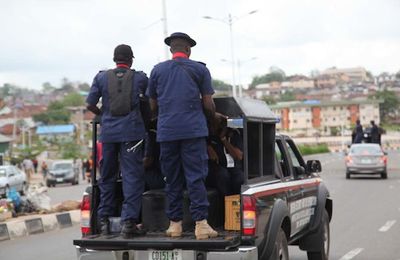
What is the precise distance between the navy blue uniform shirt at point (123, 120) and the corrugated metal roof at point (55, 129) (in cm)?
14482

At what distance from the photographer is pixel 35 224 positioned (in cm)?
1565

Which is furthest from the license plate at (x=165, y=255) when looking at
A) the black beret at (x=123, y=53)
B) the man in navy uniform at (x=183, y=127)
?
the black beret at (x=123, y=53)

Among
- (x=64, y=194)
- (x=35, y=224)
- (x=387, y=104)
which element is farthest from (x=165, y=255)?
(x=387, y=104)

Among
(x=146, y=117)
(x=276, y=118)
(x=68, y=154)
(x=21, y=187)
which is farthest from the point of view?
(x=68, y=154)

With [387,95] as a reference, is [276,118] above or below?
below

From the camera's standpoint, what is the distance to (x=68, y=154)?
93.1 metres

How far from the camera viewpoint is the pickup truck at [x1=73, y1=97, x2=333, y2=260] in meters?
6.77

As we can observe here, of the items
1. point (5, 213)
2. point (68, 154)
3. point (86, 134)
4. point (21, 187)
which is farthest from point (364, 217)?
point (86, 134)

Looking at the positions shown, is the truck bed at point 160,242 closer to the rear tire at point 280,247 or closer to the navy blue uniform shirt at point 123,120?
the rear tire at point 280,247

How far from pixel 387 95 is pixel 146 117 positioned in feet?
588

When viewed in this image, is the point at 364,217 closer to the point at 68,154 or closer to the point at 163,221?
the point at 163,221

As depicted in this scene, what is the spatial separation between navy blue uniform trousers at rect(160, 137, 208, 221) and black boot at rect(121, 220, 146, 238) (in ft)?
1.10

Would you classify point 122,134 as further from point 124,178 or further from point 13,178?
point 13,178

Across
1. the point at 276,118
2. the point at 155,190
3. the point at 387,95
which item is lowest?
the point at 155,190
